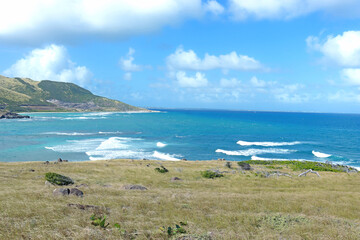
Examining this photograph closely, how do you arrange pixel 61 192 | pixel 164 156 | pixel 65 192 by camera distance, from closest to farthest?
pixel 61 192 < pixel 65 192 < pixel 164 156

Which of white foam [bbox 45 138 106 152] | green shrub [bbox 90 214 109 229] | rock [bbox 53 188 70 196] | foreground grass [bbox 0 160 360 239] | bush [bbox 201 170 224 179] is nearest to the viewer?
foreground grass [bbox 0 160 360 239]

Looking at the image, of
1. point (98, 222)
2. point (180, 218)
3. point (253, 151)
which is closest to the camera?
point (98, 222)

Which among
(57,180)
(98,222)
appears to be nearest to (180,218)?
(98,222)

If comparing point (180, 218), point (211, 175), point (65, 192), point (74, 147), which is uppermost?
point (180, 218)

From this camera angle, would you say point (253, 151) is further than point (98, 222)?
Yes

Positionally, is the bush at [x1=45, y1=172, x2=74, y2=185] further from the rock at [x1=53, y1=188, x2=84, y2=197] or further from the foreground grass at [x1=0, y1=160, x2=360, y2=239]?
the rock at [x1=53, y1=188, x2=84, y2=197]

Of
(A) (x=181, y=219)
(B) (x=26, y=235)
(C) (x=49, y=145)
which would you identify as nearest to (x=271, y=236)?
(A) (x=181, y=219)

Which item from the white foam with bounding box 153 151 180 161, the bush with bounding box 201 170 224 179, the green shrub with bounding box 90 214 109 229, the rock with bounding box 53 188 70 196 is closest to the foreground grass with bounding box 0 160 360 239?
the green shrub with bounding box 90 214 109 229

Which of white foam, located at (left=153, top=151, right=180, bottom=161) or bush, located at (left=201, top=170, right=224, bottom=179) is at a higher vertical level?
bush, located at (left=201, top=170, right=224, bottom=179)

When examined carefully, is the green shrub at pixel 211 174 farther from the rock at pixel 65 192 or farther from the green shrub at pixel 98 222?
the green shrub at pixel 98 222

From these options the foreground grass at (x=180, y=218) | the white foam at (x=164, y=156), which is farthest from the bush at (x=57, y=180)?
the white foam at (x=164, y=156)

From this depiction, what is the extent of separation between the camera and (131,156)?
5831 centimetres

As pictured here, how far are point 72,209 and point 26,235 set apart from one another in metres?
2.75

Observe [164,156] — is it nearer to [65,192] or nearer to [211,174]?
[211,174]
